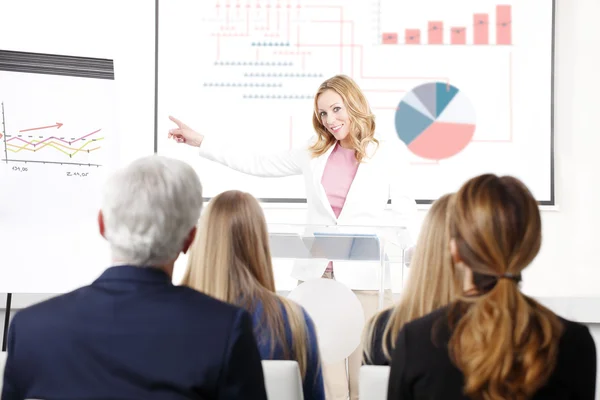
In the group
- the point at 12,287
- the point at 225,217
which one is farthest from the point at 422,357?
the point at 12,287

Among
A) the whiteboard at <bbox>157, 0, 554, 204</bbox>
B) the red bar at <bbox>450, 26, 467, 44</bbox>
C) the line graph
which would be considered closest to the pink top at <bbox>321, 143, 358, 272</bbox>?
the whiteboard at <bbox>157, 0, 554, 204</bbox>

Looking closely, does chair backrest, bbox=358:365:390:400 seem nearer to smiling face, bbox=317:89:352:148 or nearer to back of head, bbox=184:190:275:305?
back of head, bbox=184:190:275:305

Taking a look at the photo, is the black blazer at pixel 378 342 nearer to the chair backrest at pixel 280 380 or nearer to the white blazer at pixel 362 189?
the chair backrest at pixel 280 380

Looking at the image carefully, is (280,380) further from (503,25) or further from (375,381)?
(503,25)

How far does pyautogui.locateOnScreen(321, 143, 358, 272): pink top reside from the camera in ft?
10.5

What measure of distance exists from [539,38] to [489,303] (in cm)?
319

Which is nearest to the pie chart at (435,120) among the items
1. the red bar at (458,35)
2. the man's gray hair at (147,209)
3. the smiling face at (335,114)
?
the red bar at (458,35)

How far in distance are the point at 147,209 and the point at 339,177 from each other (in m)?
2.03

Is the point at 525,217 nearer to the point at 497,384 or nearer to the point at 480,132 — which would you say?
the point at 497,384

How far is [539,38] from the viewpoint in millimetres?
4129

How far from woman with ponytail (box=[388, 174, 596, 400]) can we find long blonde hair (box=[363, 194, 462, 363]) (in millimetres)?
312

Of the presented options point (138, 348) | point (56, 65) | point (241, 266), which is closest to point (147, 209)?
point (138, 348)

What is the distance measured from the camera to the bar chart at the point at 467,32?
4.14 m

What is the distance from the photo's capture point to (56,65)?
3299 millimetres
